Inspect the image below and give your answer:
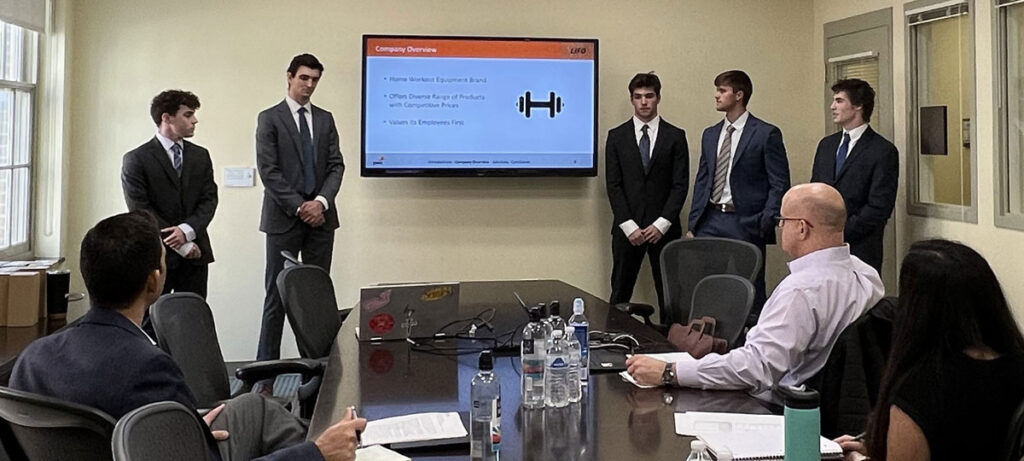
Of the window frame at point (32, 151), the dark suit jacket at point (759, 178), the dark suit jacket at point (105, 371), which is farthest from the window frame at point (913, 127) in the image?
the window frame at point (32, 151)

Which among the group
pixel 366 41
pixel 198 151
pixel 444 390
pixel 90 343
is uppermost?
pixel 366 41

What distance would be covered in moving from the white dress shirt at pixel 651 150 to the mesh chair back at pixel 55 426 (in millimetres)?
3894

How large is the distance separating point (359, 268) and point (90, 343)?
3755mm

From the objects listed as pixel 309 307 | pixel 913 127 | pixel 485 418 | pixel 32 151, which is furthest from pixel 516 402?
pixel 32 151

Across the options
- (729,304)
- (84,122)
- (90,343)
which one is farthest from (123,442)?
(84,122)

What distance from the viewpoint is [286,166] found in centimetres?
476

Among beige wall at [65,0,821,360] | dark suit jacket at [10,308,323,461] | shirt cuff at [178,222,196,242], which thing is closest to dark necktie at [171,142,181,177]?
shirt cuff at [178,222,196,242]

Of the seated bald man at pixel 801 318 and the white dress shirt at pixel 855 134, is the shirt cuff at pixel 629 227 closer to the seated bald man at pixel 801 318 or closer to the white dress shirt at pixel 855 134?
the white dress shirt at pixel 855 134

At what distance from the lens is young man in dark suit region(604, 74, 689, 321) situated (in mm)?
5242

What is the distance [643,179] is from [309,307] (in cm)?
263

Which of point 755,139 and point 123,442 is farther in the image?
point 755,139

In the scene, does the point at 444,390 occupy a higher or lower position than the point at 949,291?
lower

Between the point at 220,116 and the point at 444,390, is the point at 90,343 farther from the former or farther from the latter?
the point at 220,116

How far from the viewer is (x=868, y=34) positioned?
5156mm
